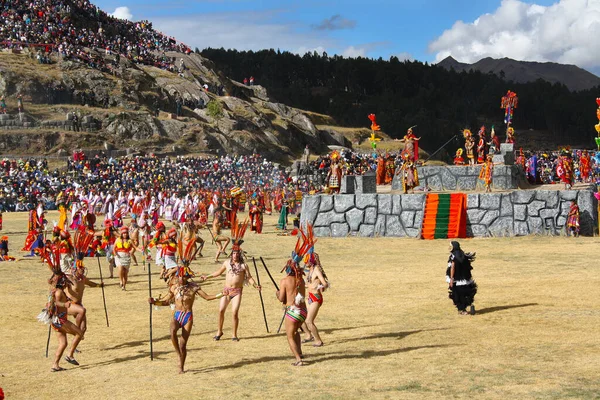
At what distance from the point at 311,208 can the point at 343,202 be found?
58.3 inches

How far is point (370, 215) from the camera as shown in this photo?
1251 inches

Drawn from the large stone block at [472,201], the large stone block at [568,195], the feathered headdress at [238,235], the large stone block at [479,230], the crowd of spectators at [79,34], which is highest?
the crowd of spectators at [79,34]

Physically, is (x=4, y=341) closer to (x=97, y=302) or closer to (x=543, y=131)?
(x=97, y=302)

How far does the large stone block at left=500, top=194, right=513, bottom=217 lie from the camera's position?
29438 mm

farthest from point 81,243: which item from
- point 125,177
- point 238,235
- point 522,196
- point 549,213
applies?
point 125,177

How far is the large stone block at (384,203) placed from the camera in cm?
3144

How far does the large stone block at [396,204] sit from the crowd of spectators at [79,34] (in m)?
54.5

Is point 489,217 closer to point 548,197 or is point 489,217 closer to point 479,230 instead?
point 479,230

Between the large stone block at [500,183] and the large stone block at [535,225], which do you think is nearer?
the large stone block at [535,225]

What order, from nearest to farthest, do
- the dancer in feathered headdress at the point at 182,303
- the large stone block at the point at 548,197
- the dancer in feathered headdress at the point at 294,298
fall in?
the dancer in feathered headdress at the point at 182,303
the dancer in feathered headdress at the point at 294,298
the large stone block at the point at 548,197

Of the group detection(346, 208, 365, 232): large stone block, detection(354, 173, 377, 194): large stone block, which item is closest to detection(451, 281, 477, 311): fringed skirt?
detection(346, 208, 365, 232): large stone block

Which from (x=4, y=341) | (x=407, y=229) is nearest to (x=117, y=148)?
(x=407, y=229)

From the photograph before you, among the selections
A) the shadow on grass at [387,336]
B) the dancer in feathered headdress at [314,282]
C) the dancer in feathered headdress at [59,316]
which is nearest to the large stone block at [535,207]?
the shadow on grass at [387,336]

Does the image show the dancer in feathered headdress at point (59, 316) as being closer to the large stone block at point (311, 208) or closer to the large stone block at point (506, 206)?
the large stone block at point (506, 206)
